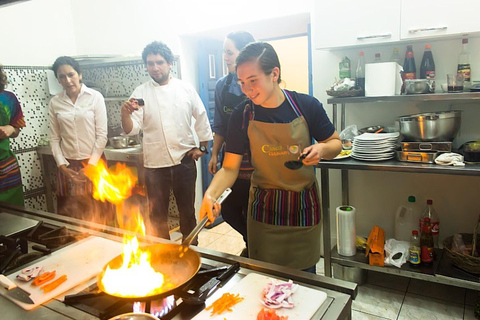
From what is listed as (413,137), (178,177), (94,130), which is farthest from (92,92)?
(413,137)

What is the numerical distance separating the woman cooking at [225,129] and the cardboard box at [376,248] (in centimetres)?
78

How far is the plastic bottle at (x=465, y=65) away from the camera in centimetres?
197

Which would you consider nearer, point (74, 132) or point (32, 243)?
point (32, 243)

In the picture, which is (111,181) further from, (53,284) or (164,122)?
(53,284)

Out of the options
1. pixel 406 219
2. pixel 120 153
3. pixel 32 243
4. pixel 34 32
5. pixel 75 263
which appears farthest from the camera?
pixel 120 153

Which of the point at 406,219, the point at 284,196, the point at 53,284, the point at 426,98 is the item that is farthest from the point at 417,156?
the point at 53,284

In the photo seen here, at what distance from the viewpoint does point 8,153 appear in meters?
2.31

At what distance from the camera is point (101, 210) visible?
3.09 metres

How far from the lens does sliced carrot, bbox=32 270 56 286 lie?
3.17 feet

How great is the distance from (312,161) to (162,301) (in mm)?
715

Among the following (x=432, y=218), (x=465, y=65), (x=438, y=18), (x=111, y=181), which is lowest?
(x=432, y=218)

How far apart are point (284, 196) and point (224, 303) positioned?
0.68 meters

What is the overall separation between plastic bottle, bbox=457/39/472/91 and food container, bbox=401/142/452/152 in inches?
13.7

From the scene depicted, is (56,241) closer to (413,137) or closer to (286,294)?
(286,294)
